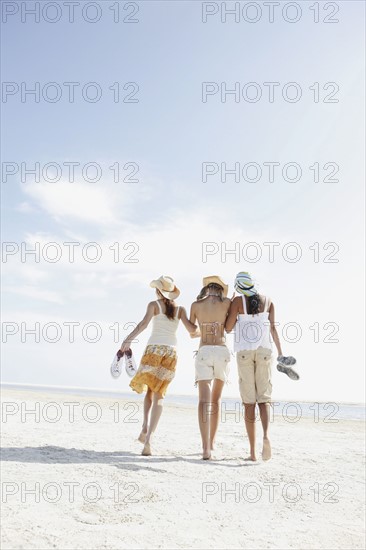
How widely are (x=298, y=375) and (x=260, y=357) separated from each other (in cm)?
50

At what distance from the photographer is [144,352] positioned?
677 centimetres

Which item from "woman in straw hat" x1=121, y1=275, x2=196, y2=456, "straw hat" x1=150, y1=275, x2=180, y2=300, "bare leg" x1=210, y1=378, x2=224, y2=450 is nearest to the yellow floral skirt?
"woman in straw hat" x1=121, y1=275, x2=196, y2=456

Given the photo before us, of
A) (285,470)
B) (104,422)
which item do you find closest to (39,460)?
(285,470)

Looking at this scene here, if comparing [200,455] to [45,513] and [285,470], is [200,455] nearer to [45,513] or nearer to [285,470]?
[285,470]

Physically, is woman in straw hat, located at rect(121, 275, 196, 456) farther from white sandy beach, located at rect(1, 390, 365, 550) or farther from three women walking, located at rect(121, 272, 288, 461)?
white sandy beach, located at rect(1, 390, 365, 550)

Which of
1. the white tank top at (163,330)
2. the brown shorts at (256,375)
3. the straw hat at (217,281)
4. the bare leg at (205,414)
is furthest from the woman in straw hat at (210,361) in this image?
the white tank top at (163,330)

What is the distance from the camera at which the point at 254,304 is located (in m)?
6.60

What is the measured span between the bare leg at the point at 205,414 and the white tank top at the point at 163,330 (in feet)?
2.18

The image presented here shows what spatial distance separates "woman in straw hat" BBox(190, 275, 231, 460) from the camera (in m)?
6.42

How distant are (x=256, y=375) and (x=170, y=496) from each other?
7.31 ft

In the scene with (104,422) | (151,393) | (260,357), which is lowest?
(104,422)

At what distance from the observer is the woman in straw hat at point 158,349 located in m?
6.60

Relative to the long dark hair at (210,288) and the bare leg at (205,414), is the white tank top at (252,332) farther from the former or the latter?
the bare leg at (205,414)

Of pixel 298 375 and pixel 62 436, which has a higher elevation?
pixel 298 375
